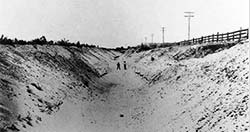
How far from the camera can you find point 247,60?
20.3 meters

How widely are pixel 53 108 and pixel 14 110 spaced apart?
4.14 m

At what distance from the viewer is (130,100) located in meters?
28.3

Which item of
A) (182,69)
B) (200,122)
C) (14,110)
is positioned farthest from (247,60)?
(14,110)

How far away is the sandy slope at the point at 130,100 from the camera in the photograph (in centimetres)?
1711

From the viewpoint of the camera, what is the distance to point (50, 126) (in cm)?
1872

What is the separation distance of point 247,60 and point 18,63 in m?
16.5

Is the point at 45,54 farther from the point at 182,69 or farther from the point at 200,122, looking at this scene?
the point at 200,122

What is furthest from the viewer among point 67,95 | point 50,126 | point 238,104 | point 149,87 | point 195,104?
point 149,87

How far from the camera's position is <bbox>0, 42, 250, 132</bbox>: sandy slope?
17109mm

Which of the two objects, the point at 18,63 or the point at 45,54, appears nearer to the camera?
the point at 18,63

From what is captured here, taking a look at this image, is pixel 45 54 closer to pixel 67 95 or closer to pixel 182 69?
pixel 67 95

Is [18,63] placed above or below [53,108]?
above

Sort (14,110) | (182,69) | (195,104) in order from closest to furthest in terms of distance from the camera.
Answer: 1. (14,110)
2. (195,104)
3. (182,69)

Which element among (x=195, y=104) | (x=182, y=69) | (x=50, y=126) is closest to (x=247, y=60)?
(x=195, y=104)
